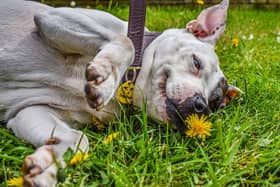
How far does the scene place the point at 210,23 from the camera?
2.52 m

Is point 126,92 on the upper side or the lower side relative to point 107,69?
lower

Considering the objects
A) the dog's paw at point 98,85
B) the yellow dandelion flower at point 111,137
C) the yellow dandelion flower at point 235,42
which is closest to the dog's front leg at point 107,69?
the dog's paw at point 98,85

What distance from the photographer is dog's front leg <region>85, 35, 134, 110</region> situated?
170cm

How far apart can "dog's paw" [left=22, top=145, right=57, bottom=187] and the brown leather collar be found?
69 cm

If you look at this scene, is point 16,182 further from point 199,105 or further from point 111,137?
point 199,105

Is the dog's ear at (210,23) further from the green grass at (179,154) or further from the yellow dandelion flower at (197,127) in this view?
the yellow dandelion flower at (197,127)

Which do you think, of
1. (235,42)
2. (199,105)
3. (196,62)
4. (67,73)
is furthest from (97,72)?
(235,42)

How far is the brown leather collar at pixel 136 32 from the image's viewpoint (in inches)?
85.5

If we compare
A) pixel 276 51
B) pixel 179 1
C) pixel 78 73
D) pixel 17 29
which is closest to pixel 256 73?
pixel 276 51

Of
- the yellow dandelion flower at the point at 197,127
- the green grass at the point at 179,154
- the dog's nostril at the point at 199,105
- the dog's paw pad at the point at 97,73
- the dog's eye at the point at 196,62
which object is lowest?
the green grass at the point at 179,154

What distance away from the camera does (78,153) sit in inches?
64.9

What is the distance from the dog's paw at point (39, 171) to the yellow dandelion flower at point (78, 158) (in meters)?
0.06

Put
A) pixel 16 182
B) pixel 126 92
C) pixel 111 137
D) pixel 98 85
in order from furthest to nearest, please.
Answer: pixel 126 92
pixel 111 137
pixel 98 85
pixel 16 182

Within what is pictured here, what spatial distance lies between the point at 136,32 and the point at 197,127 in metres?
0.55
